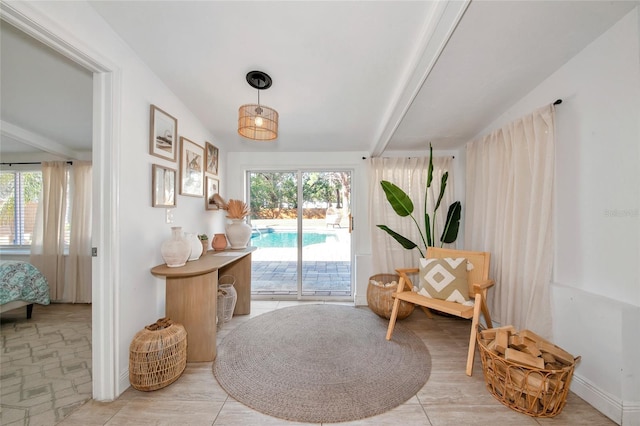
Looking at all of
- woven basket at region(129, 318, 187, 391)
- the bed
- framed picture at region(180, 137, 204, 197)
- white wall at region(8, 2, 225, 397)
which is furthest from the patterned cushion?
the bed

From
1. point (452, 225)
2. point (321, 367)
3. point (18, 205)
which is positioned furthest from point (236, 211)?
point (18, 205)

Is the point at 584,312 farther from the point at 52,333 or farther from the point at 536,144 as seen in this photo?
the point at 52,333

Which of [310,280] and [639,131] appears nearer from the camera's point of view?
[639,131]

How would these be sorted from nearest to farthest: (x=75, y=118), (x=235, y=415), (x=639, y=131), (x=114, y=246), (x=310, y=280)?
(x=639, y=131)
(x=235, y=415)
(x=114, y=246)
(x=75, y=118)
(x=310, y=280)

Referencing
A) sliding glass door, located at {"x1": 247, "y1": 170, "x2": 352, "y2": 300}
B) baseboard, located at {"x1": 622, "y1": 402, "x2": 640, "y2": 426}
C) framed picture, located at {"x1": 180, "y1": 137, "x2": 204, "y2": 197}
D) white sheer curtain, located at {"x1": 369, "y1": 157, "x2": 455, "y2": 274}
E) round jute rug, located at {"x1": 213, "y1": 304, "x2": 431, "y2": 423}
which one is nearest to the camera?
baseboard, located at {"x1": 622, "y1": 402, "x2": 640, "y2": 426}

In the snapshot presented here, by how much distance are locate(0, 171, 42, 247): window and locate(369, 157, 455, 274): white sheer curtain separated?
16.4 feet

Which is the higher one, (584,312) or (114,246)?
(114,246)

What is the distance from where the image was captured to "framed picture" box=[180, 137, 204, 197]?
2.29 metres

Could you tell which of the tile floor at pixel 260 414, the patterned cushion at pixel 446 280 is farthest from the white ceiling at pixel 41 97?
the patterned cushion at pixel 446 280

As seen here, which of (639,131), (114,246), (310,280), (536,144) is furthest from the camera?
(310,280)

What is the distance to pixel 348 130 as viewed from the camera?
111 inches

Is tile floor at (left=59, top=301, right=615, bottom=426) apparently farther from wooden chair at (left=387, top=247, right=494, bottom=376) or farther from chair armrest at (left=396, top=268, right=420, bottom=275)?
chair armrest at (left=396, top=268, right=420, bottom=275)

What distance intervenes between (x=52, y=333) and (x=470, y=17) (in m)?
4.44

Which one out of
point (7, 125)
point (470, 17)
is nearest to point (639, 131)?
→ point (470, 17)
